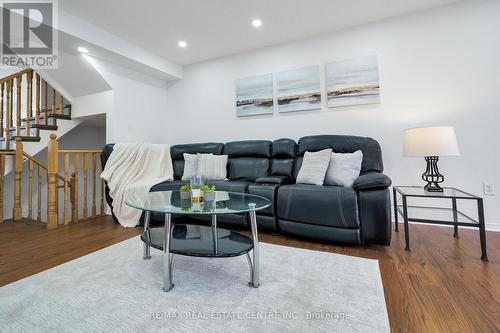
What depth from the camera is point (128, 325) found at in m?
1.04

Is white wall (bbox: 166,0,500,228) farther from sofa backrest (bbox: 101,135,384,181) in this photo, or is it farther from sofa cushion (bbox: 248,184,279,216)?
sofa cushion (bbox: 248,184,279,216)

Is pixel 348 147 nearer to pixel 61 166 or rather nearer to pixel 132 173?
pixel 132 173

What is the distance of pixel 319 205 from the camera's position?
1.97 meters

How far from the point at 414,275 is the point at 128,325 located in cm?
168

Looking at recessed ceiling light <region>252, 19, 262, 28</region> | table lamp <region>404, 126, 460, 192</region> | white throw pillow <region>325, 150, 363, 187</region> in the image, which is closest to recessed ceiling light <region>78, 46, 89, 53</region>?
recessed ceiling light <region>252, 19, 262, 28</region>

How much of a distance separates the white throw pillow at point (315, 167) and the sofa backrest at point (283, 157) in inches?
10.7

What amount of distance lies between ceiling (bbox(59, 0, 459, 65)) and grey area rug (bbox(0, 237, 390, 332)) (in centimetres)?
251

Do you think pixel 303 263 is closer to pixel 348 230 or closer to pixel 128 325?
pixel 348 230

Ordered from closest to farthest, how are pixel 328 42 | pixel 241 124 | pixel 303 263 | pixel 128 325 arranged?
1. pixel 128 325
2. pixel 303 263
3. pixel 328 42
4. pixel 241 124

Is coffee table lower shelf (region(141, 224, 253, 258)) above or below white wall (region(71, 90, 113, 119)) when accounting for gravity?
below

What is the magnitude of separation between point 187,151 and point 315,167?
6.49 feet

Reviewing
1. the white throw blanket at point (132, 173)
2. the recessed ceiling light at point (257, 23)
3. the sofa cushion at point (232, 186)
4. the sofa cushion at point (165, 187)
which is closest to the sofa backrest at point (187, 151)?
the white throw blanket at point (132, 173)

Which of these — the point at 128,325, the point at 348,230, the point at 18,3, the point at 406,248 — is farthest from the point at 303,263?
the point at 18,3

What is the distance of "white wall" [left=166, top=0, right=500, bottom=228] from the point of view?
2277 mm
